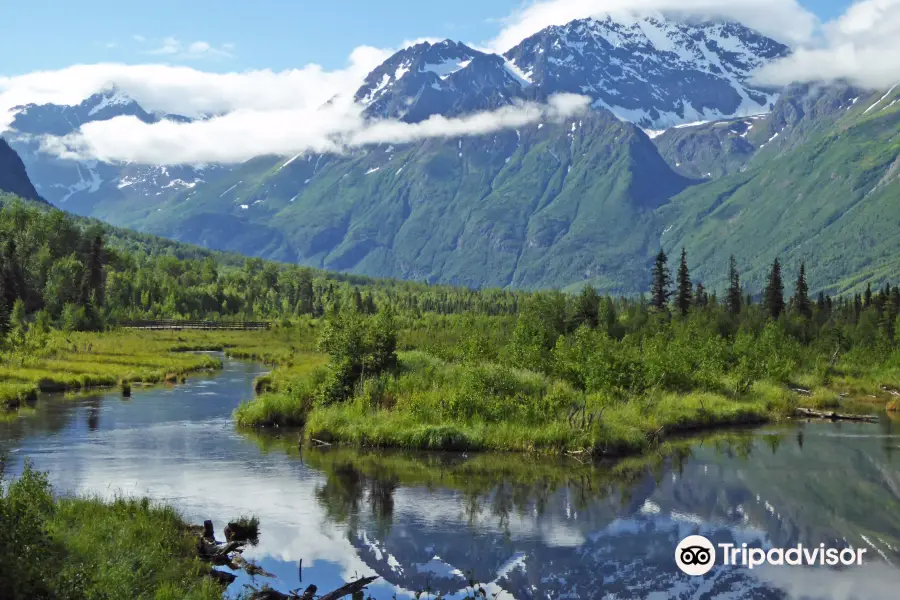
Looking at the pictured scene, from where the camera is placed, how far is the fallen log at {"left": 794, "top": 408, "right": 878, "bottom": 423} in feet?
273

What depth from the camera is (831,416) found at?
276ft

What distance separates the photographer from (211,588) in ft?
92.8

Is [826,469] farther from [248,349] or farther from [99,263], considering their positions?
[99,263]

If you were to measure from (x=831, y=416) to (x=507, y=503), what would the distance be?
1943 inches

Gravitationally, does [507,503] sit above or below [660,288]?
below

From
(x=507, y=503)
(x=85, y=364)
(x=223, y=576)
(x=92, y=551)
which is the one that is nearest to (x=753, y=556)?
(x=507, y=503)

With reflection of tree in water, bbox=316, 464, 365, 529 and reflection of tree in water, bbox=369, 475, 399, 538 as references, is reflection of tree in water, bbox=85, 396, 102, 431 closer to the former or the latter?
reflection of tree in water, bbox=316, 464, 365, 529

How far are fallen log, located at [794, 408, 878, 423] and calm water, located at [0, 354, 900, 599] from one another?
47.1 feet

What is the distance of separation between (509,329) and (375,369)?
58941 millimetres

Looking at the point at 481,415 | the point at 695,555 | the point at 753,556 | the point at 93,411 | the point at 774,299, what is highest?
the point at 774,299

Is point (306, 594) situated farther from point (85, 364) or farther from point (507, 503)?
point (85, 364)

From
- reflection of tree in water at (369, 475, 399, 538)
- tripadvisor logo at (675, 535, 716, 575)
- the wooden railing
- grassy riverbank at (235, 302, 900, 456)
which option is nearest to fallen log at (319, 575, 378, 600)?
reflection of tree in water at (369, 475, 399, 538)

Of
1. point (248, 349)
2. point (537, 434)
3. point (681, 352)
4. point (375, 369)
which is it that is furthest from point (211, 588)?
point (248, 349)

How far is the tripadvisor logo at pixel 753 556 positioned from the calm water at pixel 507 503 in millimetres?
709
